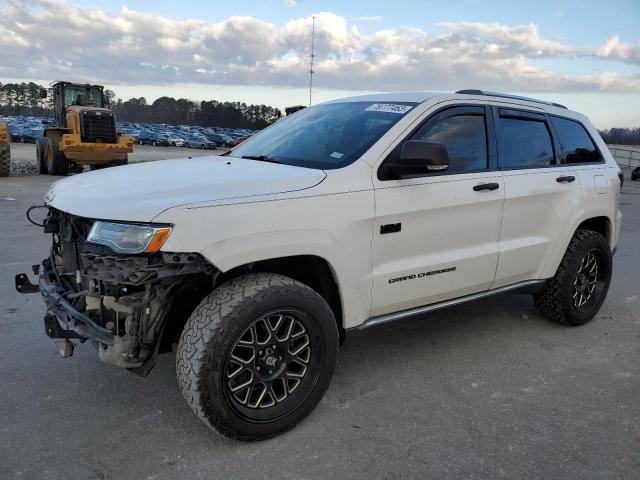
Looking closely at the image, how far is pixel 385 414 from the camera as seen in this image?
3.31 meters

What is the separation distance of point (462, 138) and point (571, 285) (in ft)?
5.70

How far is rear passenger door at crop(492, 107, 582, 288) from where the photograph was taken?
4.12 m

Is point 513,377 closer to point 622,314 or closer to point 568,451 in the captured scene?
point 568,451

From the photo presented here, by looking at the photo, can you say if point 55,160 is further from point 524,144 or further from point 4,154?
point 524,144

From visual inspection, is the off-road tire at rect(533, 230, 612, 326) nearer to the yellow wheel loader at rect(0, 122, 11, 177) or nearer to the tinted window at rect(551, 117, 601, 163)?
the tinted window at rect(551, 117, 601, 163)

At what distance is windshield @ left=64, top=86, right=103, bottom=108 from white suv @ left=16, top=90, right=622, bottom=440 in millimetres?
17307

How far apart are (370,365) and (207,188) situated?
185 cm

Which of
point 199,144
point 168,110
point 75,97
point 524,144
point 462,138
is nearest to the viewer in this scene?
point 462,138

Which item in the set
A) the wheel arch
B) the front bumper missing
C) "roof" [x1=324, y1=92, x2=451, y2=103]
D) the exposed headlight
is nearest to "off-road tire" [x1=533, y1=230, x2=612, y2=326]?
the wheel arch

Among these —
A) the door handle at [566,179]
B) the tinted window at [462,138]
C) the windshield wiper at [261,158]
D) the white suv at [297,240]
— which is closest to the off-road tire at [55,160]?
the white suv at [297,240]

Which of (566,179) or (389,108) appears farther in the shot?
(566,179)

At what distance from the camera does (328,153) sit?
3.57 metres

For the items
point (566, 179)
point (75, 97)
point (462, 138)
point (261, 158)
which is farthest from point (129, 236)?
point (75, 97)

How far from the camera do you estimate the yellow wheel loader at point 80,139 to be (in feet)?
57.7
